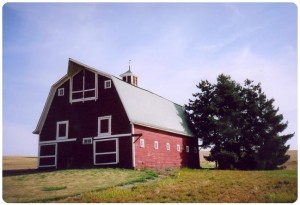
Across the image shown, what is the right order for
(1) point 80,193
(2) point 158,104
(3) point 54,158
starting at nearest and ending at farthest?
(1) point 80,193 < (3) point 54,158 < (2) point 158,104

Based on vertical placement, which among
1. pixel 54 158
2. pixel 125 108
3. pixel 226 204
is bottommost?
pixel 226 204

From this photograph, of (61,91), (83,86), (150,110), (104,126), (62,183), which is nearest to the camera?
(62,183)

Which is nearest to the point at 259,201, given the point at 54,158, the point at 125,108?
the point at 125,108

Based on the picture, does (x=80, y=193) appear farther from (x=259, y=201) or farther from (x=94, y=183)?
(x=259, y=201)

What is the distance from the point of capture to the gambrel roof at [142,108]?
88.0ft

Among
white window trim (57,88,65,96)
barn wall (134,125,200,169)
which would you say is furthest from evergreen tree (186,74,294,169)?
white window trim (57,88,65,96)

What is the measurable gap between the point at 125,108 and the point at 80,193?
11.0 meters

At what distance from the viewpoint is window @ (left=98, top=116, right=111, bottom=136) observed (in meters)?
26.6

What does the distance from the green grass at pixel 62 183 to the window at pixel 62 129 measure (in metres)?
6.29

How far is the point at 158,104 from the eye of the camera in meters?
32.7

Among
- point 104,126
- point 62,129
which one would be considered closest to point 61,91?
point 62,129

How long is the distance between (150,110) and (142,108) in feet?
4.36

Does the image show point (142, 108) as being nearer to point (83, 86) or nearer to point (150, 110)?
point (150, 110)

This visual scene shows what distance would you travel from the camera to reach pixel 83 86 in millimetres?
28234
